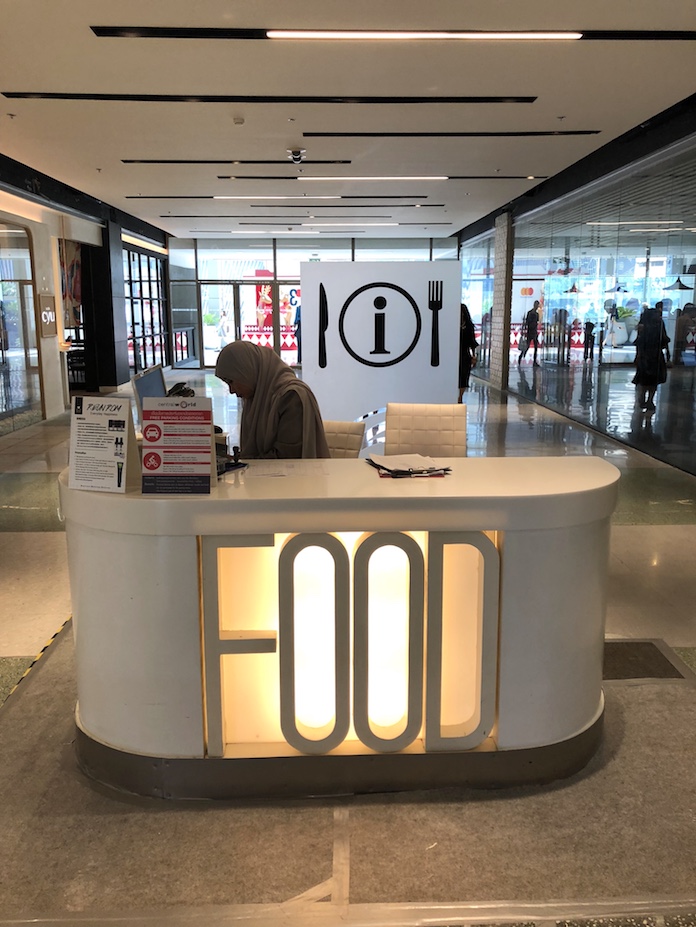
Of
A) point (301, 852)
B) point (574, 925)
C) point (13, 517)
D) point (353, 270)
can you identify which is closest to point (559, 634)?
point (574, 925)

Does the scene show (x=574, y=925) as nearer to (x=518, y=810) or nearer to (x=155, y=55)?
(x=518, y=810)

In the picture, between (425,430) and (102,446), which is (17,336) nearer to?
(425,430)

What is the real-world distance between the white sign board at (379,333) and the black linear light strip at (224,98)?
144 cm

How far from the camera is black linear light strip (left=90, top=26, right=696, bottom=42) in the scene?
5.20m

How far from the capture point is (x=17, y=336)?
10727 millimetres

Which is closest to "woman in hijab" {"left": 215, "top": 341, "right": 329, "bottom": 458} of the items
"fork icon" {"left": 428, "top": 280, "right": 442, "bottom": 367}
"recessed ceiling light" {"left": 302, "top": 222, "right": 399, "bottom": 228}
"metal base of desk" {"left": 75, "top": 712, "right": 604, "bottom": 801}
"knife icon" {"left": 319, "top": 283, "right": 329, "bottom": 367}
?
"metal base of desk" {"left": 75, "top": 712, "right": 604, "bottom": 801}

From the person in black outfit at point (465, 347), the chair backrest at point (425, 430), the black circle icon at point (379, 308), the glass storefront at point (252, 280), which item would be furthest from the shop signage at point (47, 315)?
the glass storefront at point (252, 280)

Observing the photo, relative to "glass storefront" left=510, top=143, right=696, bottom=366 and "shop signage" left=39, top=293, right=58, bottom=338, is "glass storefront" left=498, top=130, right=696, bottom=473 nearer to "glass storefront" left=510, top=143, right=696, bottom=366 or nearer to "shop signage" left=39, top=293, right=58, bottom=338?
"glass storefront" left=510, top=143, right=696, bottom=366

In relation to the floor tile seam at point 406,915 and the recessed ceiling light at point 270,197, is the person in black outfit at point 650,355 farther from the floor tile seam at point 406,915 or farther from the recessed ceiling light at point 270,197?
the floor tile seam at point 406,915

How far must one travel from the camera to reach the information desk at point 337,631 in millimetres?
2590

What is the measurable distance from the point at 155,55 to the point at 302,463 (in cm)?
401

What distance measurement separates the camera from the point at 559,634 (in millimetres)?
2727

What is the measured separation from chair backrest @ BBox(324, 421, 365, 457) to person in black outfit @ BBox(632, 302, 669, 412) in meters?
4.80

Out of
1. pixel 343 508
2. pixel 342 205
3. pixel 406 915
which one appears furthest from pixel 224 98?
pixel 342 205
